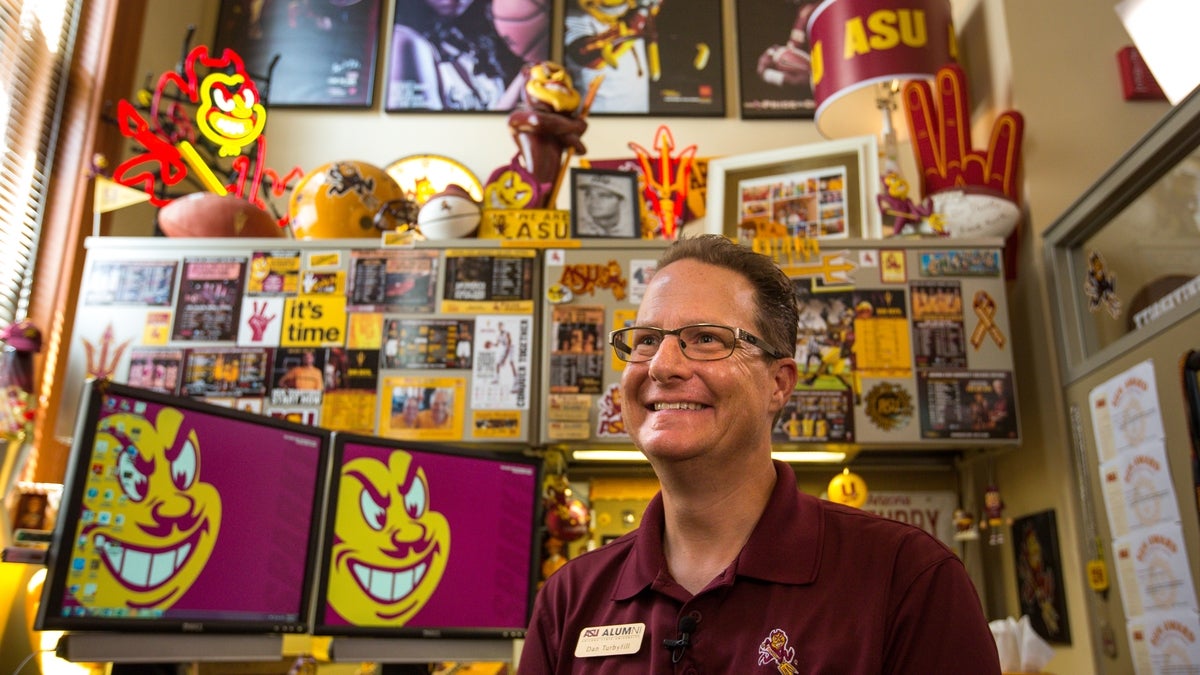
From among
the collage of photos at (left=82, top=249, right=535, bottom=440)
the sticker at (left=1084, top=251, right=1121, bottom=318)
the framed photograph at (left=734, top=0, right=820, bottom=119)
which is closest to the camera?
the sticker at (left=1084, top=251, right=1121, bottom=318)

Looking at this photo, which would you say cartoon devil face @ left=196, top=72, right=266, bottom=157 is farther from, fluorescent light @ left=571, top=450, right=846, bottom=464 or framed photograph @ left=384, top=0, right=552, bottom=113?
fluorescent light @ left=571, top=450, right=846, bottom=464

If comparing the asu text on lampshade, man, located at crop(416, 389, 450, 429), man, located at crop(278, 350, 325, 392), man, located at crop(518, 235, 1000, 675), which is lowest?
man, located at crop(518, 235, 1000, 675)

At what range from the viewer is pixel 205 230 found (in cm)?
263

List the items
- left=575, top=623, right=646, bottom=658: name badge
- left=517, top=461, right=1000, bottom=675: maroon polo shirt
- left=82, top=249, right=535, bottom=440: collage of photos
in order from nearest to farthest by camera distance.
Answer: left=517, top=461, right=1000, bottom=675: maroon polo shirt, left=575, top=623, right=646, bottom=658: name badge, left=82, top=249, right=535, bottom=440: collage of photos

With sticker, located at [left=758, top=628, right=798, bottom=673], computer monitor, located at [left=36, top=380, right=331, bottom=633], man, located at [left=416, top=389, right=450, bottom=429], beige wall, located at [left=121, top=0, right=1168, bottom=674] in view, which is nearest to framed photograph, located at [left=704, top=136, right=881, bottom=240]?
beige wall, located at [left=121, top=0, right=1168, bottom=674]

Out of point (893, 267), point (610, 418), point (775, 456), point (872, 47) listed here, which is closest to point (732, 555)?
point (610, 418)

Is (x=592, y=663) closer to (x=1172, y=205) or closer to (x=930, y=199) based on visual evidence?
(x=1172, y=205)

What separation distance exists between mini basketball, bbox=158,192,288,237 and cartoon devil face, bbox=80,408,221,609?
115cm

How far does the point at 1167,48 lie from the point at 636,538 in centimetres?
175

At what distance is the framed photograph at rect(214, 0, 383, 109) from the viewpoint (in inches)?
142

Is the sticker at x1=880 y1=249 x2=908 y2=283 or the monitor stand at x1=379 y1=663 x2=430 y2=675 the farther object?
the sticker at x1=880 y1=249 x2=908 y2=283

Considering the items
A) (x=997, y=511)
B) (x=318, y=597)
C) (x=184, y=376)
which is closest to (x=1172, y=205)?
(x=997, y=511)

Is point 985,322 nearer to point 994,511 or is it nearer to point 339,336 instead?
point 994,511

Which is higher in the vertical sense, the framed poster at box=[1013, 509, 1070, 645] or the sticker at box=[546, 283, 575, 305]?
the sticker at box=[546, 283, 575, 305]
